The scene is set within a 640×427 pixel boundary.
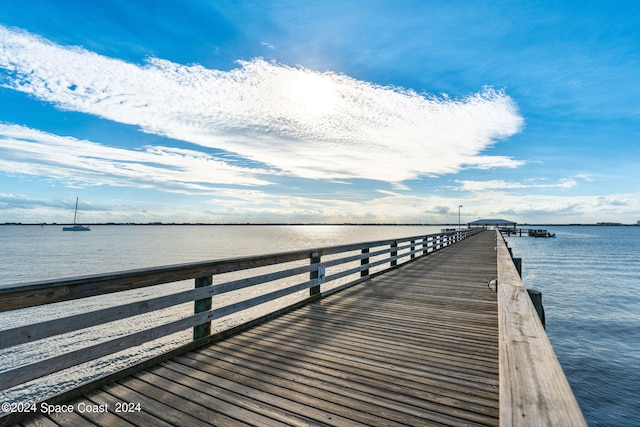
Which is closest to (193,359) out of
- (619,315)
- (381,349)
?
(381,349)

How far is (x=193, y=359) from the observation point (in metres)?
3.66

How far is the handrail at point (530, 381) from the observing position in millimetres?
1312

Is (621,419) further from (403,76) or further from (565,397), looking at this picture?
(403,76)

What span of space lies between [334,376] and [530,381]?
206 centimetres

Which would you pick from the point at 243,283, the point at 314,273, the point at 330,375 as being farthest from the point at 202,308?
the point at 314,273

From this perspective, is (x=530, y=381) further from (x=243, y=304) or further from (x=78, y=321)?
(x=243, y=304)

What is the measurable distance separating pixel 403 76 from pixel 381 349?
51.6 ft

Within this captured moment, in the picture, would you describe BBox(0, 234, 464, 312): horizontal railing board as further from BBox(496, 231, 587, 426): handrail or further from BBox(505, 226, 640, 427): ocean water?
BBox(505, 226, 640, 427): ocean water

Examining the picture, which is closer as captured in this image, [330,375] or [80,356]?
[80,356]

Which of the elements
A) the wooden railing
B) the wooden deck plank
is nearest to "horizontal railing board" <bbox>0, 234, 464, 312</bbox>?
the wooden railing

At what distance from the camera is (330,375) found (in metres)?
3.27

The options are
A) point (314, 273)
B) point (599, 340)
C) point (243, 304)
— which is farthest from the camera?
point (599, 340)

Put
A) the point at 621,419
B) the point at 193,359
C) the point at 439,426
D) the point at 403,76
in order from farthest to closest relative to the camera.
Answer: the point at 403,76 → the point at 621,419 → the point at 193,359 → the point at 439,426

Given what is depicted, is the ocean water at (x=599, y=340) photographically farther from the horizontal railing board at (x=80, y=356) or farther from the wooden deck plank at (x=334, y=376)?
the horizontal railing board at (x=80, y=356)
